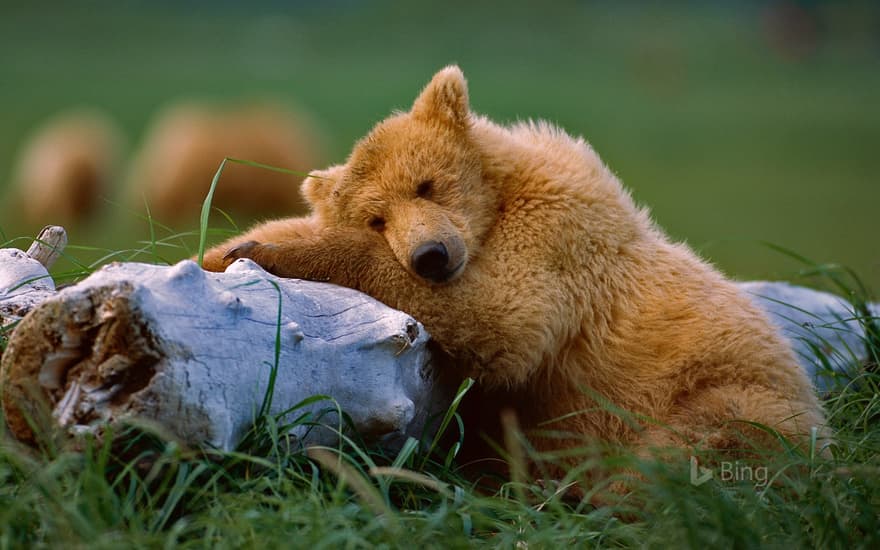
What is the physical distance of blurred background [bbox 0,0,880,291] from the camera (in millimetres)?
17062

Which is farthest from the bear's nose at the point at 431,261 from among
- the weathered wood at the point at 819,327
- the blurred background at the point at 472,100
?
the weathered wood at the point at 819,327

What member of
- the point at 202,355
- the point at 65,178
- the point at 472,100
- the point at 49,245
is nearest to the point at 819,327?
the point at 202,355

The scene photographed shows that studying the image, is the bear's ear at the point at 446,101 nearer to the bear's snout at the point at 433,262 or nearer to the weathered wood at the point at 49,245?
the bear's snout at the point at 433,262

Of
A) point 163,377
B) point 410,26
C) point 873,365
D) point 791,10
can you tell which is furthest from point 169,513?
point 791,10

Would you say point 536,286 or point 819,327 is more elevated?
point 819,327

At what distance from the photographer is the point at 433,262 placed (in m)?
3.79

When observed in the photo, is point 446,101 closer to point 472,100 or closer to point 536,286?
point 536,286

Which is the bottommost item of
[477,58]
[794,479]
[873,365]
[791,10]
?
[794,479]

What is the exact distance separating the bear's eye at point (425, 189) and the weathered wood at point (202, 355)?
23.5 inches

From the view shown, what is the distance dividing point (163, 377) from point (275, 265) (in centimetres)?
94

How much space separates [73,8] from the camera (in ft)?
155

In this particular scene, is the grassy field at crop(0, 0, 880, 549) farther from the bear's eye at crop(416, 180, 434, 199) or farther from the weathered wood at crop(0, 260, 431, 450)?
the bear's eye at crop(416, 180, 434, 199)

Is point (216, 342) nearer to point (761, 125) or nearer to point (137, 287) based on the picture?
point (137, 287)

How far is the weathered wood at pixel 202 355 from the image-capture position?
10.0ft
